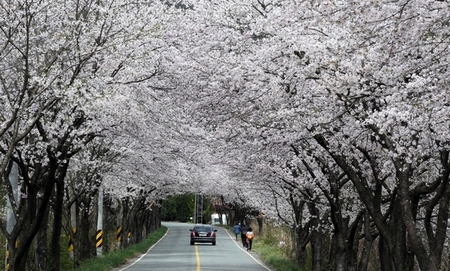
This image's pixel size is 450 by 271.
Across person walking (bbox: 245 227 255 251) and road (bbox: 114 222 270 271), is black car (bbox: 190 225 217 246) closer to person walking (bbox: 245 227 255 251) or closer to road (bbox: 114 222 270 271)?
person walking (bbox: 245 227 255 251)

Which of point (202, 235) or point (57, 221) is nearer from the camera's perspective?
point (57, 221)

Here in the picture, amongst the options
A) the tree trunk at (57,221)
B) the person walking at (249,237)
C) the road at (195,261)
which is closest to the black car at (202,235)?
the person walking at (249,237)

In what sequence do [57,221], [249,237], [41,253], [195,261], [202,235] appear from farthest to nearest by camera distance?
[202,235]
[249,237]
[195,261]
[41,253]
[57,221]

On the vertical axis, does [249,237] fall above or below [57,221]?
above

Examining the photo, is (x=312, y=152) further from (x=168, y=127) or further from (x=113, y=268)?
(x=113, y=268)

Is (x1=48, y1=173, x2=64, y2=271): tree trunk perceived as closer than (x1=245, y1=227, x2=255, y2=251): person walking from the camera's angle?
Yes

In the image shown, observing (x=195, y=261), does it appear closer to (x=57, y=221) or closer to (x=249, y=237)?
(x=249, y=237)

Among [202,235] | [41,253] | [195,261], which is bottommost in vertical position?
[195,261]

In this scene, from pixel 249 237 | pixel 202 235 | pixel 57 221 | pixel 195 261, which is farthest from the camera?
pixel 202 235

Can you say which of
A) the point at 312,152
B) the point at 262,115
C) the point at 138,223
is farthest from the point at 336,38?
the point at 138,223

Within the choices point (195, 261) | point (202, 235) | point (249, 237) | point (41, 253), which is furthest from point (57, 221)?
point (202, 235)

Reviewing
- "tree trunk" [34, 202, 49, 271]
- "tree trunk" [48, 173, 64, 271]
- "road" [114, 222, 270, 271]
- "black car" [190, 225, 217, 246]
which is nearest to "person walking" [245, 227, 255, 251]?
"road" [114, 222, 270, 271]

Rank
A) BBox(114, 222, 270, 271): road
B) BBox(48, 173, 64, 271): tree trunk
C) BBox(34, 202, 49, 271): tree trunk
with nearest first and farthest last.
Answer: BBox(48, 173, 64, 271): tree trunk, BBox(34, 202, 49, 271): tree trunk, BBox(114, 222, 270, 271): road

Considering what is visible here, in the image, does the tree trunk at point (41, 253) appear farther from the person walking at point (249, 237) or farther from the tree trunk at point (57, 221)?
the person walking at point (249, 237)
